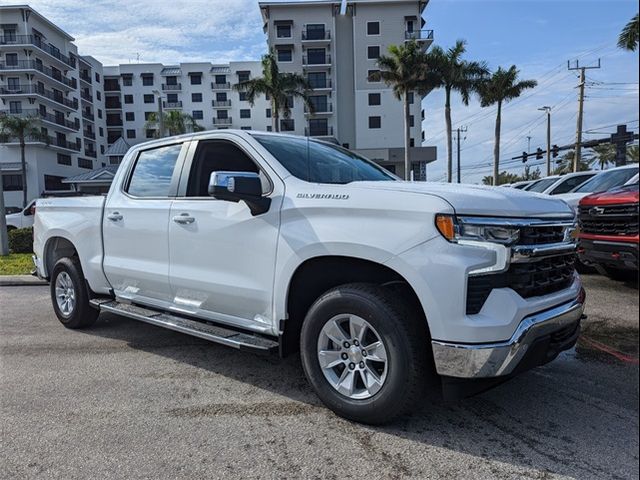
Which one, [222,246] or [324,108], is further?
[324,108]

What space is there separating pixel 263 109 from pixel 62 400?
70.8 meters

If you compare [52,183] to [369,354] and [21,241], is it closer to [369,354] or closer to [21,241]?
[21,241]

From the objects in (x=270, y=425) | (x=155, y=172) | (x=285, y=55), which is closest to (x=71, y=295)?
(x=155, y=172)

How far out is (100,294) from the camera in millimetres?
5508

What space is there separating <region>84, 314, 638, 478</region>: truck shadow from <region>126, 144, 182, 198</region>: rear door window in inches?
63.9

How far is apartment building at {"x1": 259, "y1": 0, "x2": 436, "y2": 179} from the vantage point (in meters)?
56.2

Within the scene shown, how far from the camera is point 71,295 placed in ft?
19.0

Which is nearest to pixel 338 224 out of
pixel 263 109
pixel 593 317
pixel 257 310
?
pixel 257 310

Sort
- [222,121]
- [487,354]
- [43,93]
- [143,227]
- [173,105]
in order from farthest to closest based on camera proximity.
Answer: [173,105] < [222,121] < [43,93] < [143,227] < [487,354]

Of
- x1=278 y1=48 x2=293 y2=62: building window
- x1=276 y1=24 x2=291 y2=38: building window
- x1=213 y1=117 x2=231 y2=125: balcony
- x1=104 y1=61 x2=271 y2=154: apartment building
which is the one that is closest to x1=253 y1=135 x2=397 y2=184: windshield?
x1=278 y1=48 x2=293 y2=62: building window

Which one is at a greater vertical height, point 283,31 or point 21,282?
point 283,31

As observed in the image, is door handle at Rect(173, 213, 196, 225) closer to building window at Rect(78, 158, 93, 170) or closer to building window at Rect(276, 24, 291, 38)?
building window at Rect(276, 24, 291, 38)

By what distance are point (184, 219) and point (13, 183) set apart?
5953 centimetres

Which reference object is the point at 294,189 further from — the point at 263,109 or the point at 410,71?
the point at 263,109
